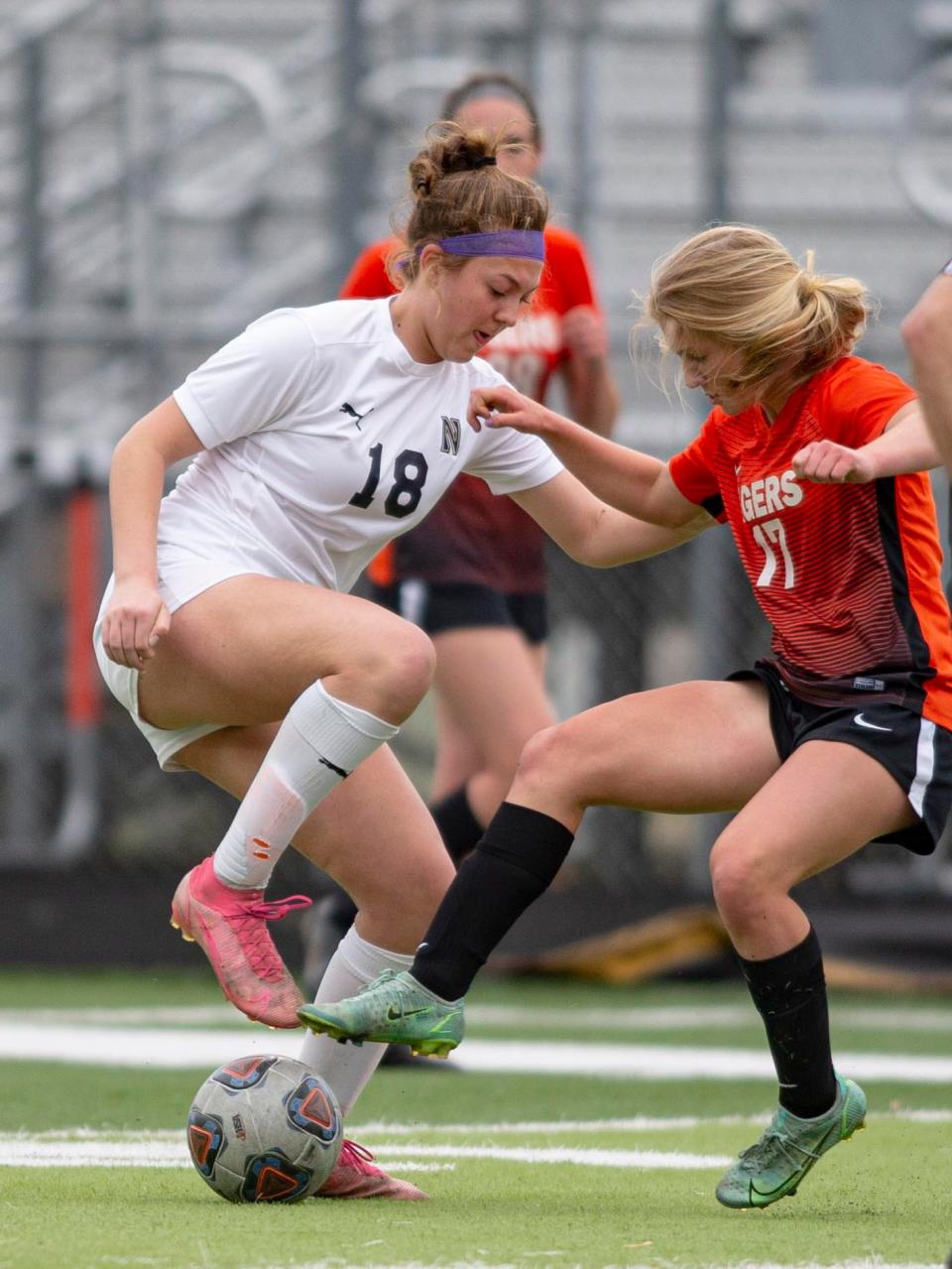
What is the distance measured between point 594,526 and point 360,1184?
4.36 feet

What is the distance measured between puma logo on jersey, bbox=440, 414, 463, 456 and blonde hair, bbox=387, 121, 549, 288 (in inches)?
10.5

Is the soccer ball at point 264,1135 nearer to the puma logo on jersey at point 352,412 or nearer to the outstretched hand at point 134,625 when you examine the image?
the outstretched hand at point 134,625

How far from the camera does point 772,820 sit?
11.8ft

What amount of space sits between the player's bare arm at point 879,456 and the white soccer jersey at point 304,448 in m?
0.75

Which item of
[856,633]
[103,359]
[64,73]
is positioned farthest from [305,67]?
[856,633]

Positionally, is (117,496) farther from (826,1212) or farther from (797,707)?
(826,1212)

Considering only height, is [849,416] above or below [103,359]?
above

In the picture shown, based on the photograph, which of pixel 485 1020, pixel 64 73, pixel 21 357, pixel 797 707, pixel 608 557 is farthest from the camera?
pixel 64 73

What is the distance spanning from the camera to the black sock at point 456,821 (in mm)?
6168

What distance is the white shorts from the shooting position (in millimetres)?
3828

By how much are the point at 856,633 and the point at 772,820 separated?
40 cm

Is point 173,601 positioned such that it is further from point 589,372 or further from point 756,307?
point 589,372

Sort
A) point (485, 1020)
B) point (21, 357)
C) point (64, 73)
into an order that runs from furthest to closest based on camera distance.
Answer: point (64, 73), point (21, 357), point (485, 1020)

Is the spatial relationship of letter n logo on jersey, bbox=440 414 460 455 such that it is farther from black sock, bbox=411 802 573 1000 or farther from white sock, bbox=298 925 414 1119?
white sock, bbox=298 925 414 1119
